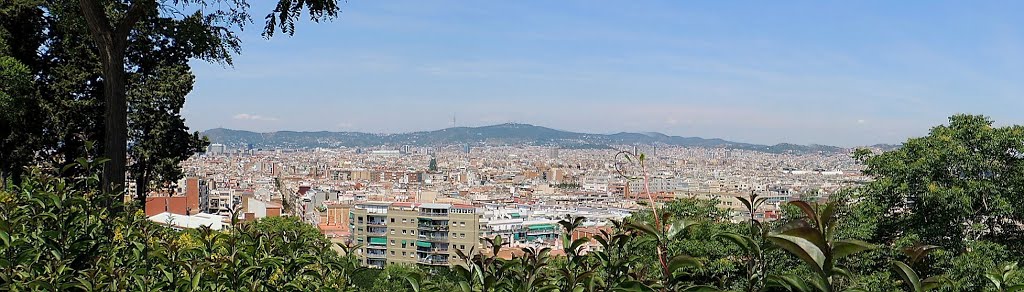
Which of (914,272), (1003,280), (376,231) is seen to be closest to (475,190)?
(376,231)

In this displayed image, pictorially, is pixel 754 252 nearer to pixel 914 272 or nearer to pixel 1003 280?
pixel 914 272

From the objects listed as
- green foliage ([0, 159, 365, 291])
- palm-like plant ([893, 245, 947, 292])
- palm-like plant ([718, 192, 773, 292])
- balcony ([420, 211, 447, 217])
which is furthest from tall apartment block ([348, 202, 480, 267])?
palm-like plant ([893, 245, 947, 292])

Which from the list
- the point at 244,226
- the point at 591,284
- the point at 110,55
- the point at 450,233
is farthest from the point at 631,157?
the point at 450,233

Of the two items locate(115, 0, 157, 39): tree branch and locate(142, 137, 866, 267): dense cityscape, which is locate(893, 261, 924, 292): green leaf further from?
locate(115, 0, 157, 39): tree branch

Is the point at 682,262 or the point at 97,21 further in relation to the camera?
the point at 97,21

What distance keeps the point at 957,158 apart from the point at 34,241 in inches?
351

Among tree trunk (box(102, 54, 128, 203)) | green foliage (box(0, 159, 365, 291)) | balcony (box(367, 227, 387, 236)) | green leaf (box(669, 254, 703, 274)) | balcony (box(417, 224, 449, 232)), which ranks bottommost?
balcony (box(367, 227, 387, 236))

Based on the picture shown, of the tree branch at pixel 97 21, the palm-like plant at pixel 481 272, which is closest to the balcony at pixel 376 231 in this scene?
the tree branch at pixel 97 21

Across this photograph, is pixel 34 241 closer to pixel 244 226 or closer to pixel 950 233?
pixel 244 226

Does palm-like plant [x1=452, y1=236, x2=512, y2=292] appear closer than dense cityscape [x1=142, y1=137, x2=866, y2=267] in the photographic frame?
Yes

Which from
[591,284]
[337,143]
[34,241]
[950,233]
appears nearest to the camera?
[591,284]

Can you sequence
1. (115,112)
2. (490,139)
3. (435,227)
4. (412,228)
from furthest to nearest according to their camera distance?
(490,139), (412,228), (435,227), (115,112)

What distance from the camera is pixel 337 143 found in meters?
185

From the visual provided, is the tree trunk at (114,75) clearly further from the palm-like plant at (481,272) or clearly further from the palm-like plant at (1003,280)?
the palm-like plant at (1003,280)
